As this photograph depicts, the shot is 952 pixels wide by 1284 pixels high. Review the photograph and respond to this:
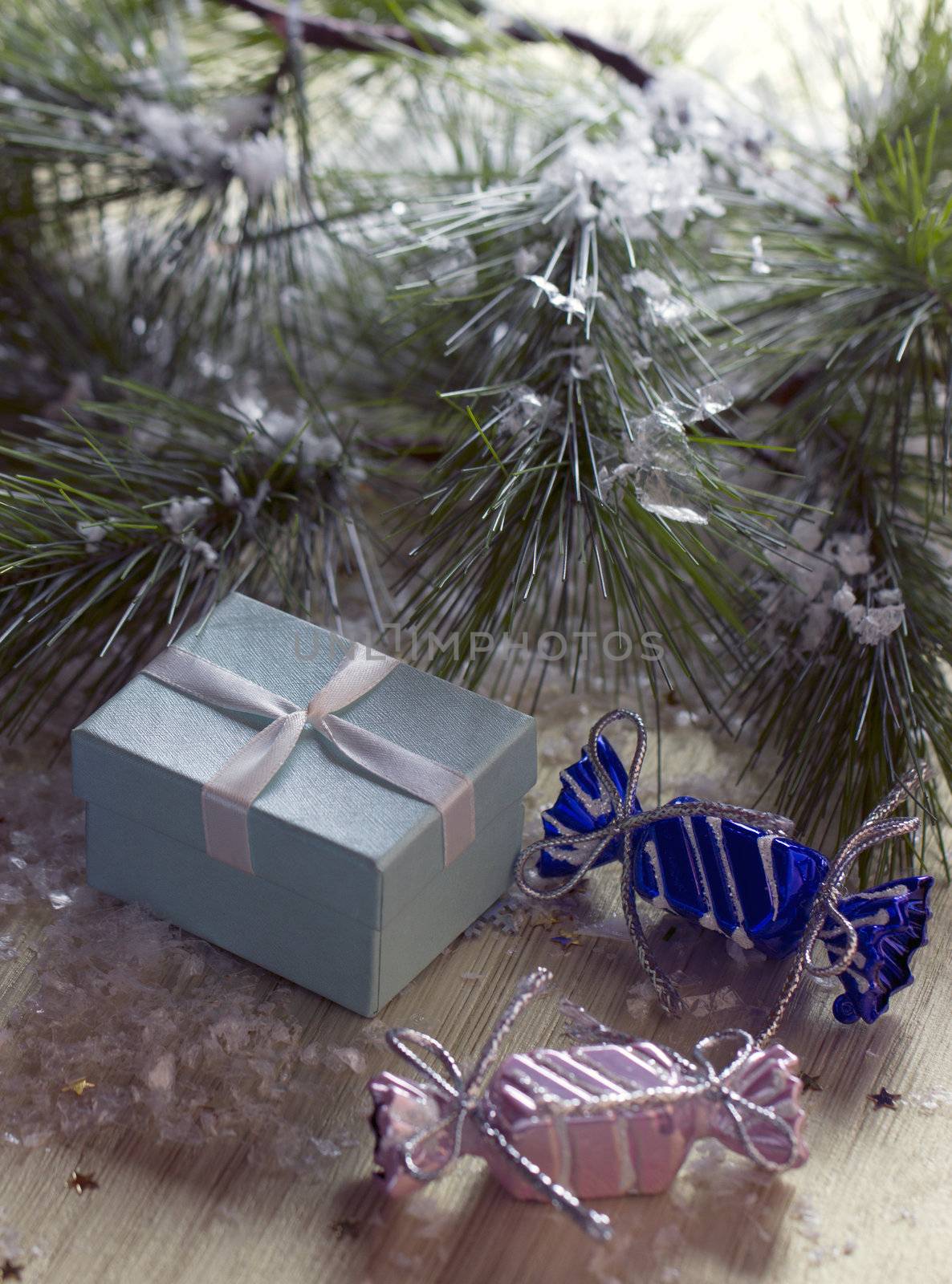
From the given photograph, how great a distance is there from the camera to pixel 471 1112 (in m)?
0.58

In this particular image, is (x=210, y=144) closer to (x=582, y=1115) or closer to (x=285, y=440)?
(x=285, y=440)

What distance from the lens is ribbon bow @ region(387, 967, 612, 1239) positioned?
56 cm

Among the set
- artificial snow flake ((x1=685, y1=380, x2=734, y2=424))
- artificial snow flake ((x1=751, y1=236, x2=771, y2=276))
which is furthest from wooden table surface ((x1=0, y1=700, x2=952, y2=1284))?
artificial snow flake ((x1=751, y1=236, x2=771, y2=276))

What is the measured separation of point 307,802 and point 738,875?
0.21 meters

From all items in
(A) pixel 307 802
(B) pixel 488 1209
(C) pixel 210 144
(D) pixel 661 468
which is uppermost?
(C) pixel 210 144

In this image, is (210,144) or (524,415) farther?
(210,144)

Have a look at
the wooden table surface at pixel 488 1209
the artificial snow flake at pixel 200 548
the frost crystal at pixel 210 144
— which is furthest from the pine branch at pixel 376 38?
the wooden table surface at pixel 488 1209

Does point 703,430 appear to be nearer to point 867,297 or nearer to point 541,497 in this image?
point 867,297

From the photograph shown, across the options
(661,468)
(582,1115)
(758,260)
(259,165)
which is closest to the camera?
(582,1115)

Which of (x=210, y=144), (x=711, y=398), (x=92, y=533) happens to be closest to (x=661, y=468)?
(x=711, y=398)

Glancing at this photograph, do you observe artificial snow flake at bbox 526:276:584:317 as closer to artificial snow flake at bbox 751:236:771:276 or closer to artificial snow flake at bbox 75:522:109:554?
artificial snow flake at bbox 751:236:771:276

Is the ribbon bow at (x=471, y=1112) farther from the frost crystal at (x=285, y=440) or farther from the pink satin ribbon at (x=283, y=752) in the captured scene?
the frost crystal at (x=285, y=440)

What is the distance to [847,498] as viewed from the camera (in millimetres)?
821

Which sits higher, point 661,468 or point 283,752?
point 661,468
